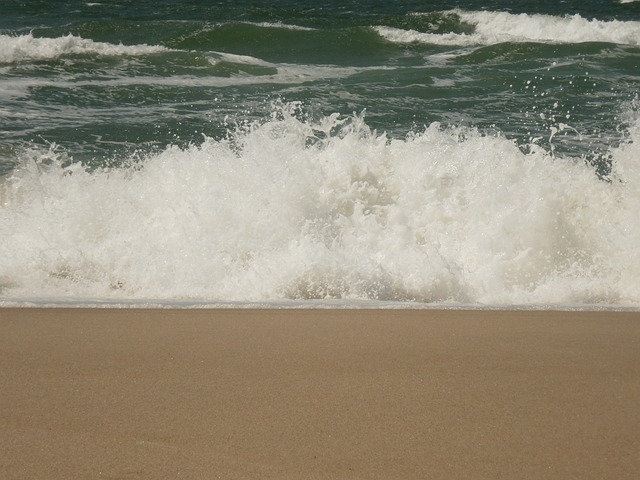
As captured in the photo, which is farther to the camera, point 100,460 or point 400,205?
point 400,205

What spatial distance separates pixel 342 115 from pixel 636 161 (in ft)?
13.4

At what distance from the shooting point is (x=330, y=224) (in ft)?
19.8

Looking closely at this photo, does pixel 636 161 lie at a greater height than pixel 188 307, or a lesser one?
greater

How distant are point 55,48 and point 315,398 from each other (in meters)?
11.9

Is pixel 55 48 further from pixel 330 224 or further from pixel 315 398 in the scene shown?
pixel 315 398

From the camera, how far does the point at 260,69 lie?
42.0ft

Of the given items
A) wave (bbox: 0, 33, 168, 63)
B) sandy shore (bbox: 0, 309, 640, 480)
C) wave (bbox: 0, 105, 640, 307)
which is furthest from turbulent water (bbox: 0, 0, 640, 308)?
wave (bbox: 0, 33, 168, 63)

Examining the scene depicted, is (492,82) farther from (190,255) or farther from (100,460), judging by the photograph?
(100,460)

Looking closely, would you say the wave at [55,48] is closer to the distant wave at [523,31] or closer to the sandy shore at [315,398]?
the distant wave at [523,31]

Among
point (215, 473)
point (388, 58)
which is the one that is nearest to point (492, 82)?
point (388, 58)

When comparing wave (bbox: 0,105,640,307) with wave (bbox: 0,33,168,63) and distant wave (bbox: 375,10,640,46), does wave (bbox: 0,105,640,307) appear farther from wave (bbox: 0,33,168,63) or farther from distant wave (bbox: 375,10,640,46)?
distant wave (bbox: 375,10,640,46)

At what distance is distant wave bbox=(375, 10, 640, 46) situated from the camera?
52.3 ft

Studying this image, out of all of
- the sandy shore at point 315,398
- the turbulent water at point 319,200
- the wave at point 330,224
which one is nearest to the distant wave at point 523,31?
the turbulent water at point 319,200

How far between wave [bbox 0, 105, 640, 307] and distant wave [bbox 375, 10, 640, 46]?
30.6 ft
